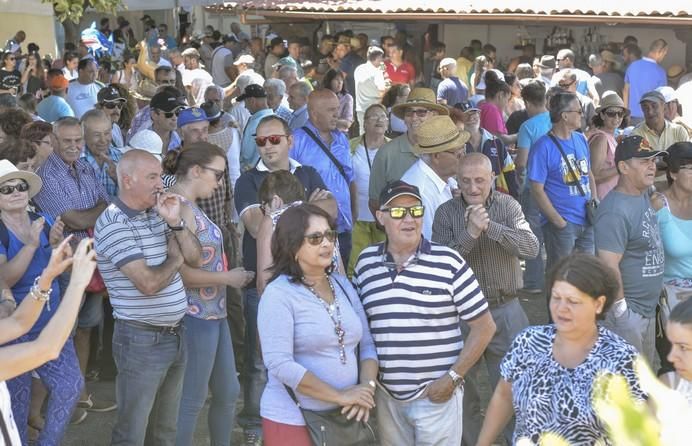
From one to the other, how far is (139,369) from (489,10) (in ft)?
38.5

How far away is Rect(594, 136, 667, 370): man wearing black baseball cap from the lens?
17.6 feet

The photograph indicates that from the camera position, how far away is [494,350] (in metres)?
5.27

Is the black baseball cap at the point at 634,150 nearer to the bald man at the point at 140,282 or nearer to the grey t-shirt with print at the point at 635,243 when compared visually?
the grey t-shirt with print at the point at 635,243

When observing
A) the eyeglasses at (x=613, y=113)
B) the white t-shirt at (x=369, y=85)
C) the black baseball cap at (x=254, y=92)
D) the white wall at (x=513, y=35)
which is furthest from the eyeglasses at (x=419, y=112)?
the white wall at (x=513, y=35)

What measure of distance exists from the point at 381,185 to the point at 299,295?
10.3ft

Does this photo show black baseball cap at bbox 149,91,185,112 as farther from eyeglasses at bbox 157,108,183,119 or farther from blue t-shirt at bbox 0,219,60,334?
blue t-shirt at bbox 0,219,60,334

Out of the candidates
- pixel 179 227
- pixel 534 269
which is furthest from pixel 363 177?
pixel 179 227

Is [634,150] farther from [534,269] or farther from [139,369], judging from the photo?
[534,269]

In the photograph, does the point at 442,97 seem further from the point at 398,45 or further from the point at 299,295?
the point at 299,295

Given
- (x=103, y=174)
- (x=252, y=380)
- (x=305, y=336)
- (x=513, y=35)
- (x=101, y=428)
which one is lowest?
(x=101, y=428)

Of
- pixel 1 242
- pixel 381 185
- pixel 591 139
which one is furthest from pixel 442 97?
pixel 1 242

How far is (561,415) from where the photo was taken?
362cm

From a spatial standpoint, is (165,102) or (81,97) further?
(81,97)

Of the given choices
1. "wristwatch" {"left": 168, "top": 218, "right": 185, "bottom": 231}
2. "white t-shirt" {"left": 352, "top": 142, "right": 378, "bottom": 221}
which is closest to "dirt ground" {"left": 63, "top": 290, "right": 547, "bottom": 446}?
"white t-shirt" {"left": 352, "top": 142, "right": 378, "bottom": 221}
